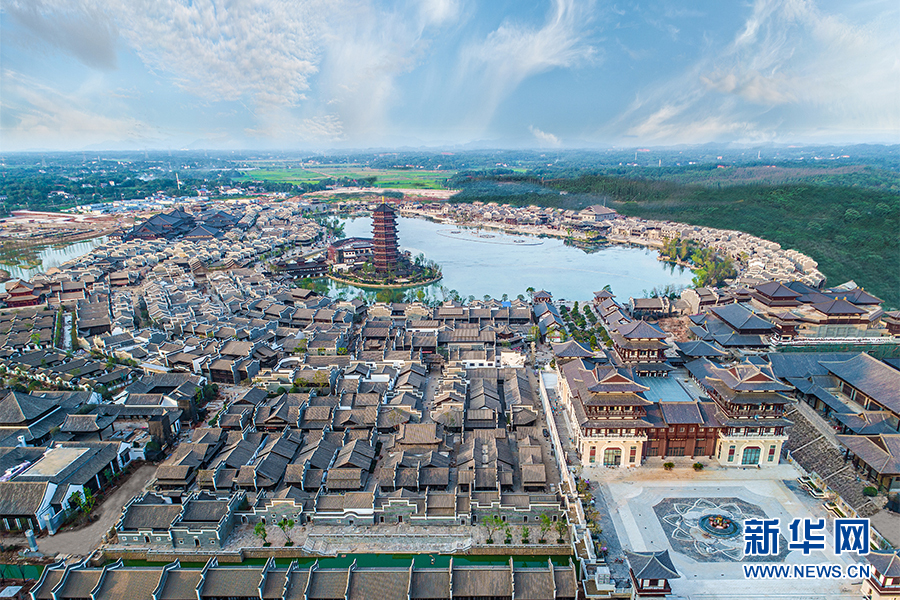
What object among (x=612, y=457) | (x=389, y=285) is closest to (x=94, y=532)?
(x=612, y=457)

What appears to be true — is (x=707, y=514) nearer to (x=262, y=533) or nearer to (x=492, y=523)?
(x=492, y=523)

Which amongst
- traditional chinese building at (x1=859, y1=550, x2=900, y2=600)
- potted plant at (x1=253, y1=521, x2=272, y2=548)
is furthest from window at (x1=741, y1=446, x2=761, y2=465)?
potted plant at (x1=253, y1=521, x2=272, y2=548)

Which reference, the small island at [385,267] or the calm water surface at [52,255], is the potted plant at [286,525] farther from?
the calm water surface at [52,255]

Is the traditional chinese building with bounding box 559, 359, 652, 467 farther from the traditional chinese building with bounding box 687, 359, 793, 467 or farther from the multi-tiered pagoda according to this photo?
the multi-tiered pagoda

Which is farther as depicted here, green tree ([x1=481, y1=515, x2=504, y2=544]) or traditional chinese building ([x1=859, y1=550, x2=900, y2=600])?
green tree ([x1=481, y1=515, x2=504, y2=544])

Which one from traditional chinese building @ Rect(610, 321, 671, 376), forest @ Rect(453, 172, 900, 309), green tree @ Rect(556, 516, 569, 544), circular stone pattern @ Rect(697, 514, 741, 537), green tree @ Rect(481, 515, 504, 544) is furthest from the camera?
forest @ Rect(453, 172, 900, 309)

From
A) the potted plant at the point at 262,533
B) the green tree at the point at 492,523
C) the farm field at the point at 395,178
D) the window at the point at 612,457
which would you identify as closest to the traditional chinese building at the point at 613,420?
the window at the point at 612,457

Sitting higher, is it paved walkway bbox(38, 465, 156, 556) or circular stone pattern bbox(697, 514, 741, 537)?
circular stone pattern bbox(697, 514, 741, 537)
